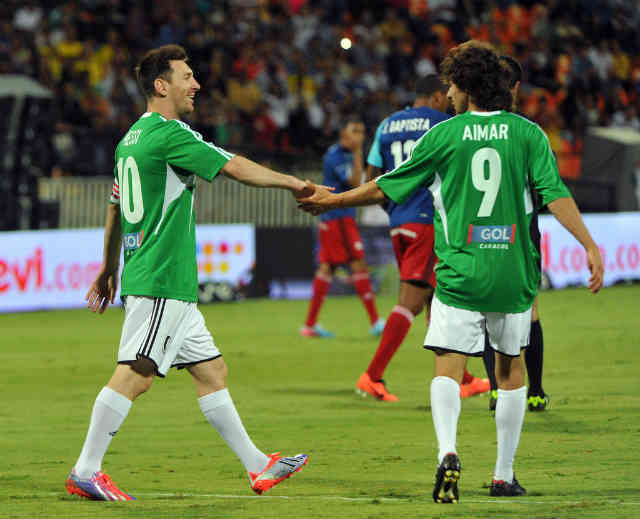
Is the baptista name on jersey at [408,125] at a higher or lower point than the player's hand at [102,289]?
higher

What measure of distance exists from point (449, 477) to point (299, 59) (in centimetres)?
1866

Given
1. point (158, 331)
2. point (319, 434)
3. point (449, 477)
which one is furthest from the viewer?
point (319, 434)

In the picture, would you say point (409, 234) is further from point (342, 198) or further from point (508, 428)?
point (508, 428)

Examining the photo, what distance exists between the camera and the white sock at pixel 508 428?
19.3 feet

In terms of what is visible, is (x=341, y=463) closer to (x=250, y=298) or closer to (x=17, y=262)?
(x=17, y=262)

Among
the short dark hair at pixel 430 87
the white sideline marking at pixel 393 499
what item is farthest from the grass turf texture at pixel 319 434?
the short dark hair at pixel 430 87

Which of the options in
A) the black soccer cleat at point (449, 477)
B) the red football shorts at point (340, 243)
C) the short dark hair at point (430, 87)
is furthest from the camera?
the red football shorts at point (340, 243)

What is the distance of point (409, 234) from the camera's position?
9.45 meters

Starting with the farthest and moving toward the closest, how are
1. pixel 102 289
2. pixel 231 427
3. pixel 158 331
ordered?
1. pixel 102 289
2. pixel 231 427
3. pixel 158 331

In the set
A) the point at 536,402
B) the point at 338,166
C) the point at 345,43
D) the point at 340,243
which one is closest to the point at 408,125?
the point at 536,402

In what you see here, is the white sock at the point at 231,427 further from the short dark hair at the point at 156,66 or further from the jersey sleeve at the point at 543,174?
the jersey sleeve at the point at 543,174

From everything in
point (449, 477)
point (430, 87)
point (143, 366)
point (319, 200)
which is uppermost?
point (430, 87)

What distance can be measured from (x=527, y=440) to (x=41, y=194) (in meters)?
13.2

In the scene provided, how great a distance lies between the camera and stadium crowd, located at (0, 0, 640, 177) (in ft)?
69.1
